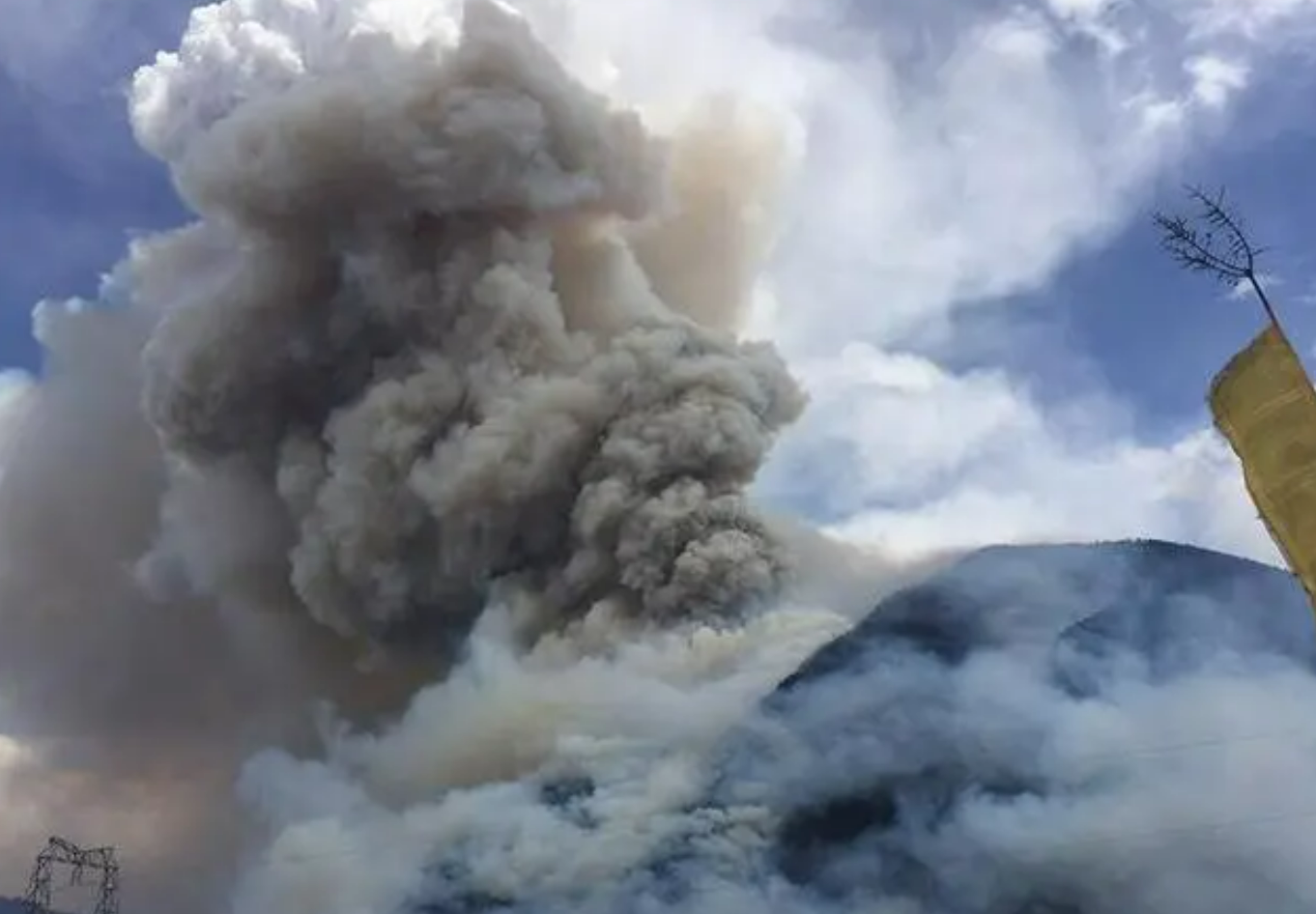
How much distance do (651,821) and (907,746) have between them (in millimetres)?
8989

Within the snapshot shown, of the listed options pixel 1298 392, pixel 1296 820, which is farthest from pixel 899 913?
pixel 1298 392

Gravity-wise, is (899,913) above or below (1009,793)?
below

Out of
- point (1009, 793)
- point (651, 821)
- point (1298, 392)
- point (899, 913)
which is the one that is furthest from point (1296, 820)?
point (1298, 392)

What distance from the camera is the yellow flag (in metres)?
7.12

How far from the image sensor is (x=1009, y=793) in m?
45.3

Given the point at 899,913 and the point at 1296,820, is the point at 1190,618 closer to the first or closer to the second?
the point at 1296,820

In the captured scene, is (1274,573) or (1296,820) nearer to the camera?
(1296,820)

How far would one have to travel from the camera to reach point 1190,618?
54656mm

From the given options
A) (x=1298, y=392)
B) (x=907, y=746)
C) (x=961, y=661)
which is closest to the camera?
(x=1298, y=392)

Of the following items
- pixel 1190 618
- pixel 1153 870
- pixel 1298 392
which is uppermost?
pixel 1190 618

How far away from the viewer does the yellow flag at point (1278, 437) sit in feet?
23.4

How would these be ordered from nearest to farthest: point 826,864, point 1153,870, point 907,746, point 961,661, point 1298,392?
point 1298,392 → point 1153,870 → point 826,864 → point 907,746 → point 961,661

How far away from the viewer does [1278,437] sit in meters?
7.17

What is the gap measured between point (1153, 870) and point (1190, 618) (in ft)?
54.2
